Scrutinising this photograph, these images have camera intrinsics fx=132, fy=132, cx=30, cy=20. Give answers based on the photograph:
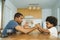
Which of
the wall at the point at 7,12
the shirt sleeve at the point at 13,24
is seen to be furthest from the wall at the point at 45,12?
the shirt sleeve at the point at 13,24

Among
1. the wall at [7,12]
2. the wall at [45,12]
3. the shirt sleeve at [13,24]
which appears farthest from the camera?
the wall at [45,12]

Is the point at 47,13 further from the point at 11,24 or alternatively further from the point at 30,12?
the point at 11,24

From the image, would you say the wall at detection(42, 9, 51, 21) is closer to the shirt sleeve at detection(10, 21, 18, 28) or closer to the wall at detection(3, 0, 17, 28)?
the wall at detection(3, 0, 17, 28)

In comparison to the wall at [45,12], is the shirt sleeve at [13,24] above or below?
below

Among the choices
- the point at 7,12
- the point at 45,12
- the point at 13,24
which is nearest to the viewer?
the point at 13,24

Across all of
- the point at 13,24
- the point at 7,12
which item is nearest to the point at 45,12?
the point at 7,12

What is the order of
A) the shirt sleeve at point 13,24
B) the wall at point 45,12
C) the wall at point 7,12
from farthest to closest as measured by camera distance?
the wall at point 45,12 < the wall at point 7,12 < the shirt sleeve at point 13,24

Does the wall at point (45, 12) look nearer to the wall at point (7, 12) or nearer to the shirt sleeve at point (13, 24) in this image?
the wall at point (7, 12)

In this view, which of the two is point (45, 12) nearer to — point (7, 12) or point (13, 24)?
point (7, 12)

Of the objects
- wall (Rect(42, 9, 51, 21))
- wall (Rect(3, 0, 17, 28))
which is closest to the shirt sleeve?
wall (Rect(3, 0, 17, 28))

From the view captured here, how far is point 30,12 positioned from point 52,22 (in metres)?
6.30

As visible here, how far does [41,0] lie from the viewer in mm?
6164

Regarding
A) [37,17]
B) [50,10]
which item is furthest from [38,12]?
[50,10]

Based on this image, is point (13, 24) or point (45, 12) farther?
point (45, 12)
